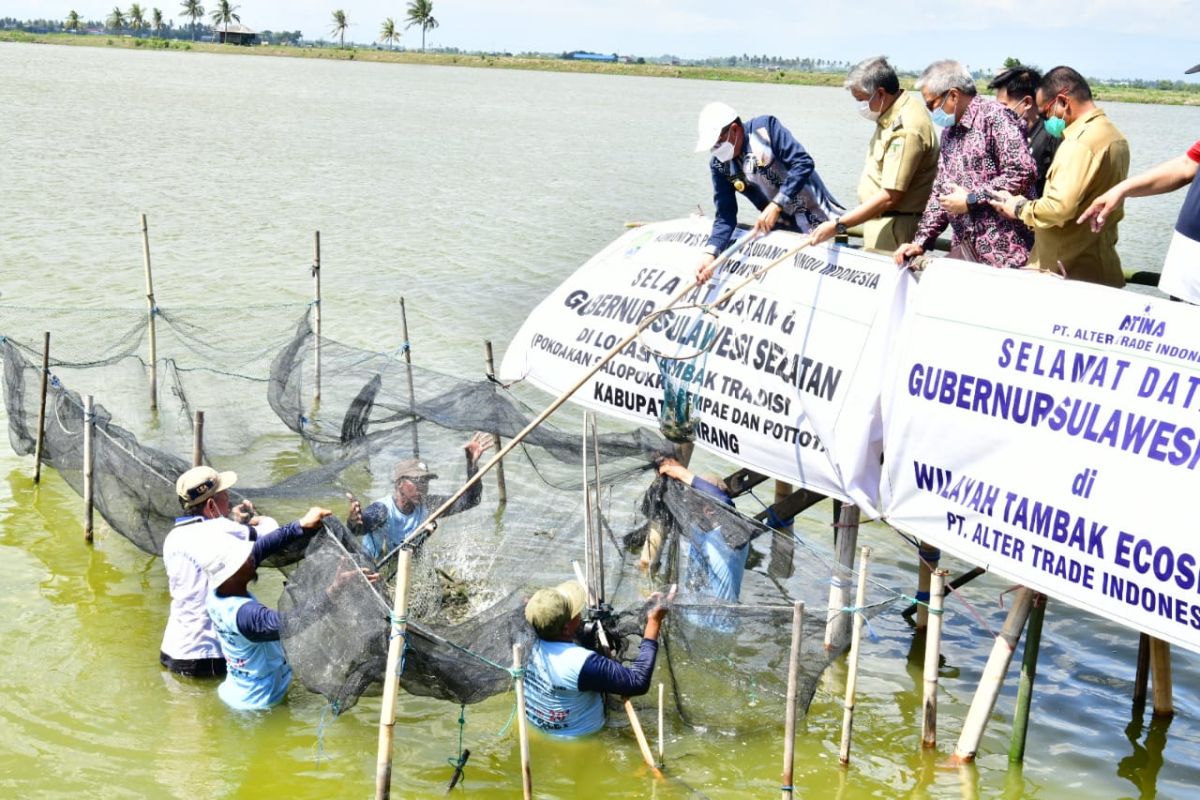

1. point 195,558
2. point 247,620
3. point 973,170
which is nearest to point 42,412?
point 195,558

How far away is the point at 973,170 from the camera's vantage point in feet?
27.7

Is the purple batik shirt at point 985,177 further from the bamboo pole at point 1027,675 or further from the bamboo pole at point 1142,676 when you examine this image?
the bamboo pole at point 1142,676

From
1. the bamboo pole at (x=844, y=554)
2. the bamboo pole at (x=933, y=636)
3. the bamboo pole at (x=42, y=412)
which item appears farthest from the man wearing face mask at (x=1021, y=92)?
the bamboo pole at (x=42, y=412)

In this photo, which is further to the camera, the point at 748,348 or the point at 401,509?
the point at 401,509

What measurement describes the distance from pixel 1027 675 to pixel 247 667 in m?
5.07

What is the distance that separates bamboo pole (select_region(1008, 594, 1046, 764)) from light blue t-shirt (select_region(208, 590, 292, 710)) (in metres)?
4.79

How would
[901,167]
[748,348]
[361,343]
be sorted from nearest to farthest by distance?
[901,167] < [748,348] < [361,343]

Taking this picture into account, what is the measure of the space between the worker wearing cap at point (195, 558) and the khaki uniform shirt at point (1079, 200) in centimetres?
548

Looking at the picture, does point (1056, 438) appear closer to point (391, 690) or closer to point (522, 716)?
point (522, 716)

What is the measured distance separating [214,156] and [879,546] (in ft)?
107

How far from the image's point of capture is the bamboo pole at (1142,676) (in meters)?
9.25

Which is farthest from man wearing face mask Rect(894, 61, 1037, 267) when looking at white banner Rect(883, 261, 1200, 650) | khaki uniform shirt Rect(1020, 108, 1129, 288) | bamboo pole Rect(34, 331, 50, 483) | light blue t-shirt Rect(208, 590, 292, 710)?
bamboo pole Rect(34, 331, 50, 483)

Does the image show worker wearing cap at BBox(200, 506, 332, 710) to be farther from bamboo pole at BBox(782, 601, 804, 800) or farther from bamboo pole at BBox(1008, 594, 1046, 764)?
bamboo pole at BBox(1008, 594, 1046, 764)

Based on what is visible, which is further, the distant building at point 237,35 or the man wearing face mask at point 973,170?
the distant building at point 237,35
